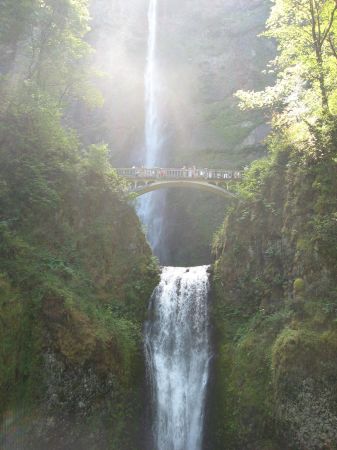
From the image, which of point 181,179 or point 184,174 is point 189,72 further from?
point 181,179

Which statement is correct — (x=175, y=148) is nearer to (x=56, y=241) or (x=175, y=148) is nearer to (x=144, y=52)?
(x=144, y=52)

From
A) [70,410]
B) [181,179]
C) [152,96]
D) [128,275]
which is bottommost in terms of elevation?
[70,410]

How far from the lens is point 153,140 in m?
36.2

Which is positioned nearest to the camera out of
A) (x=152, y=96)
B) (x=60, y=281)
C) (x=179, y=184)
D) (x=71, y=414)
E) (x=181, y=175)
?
(x=71, y=414)

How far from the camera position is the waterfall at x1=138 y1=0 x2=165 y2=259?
3322 cm

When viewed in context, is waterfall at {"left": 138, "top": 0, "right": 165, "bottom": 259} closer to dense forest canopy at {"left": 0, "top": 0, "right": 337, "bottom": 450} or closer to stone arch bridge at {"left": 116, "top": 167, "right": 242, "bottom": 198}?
stone arch bridge at {"left": 116, "top": 167, "right": 242, "bottom": 198}

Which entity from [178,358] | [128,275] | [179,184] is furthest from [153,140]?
[178,358]

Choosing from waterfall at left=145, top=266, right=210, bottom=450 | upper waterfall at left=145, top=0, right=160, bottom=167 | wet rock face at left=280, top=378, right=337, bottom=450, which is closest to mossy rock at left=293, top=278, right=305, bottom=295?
wet rock face at left=280, top=378, right=337, bottom=450

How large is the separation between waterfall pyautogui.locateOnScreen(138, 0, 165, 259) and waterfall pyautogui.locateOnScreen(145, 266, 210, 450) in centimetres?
1448

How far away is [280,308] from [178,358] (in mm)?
4317

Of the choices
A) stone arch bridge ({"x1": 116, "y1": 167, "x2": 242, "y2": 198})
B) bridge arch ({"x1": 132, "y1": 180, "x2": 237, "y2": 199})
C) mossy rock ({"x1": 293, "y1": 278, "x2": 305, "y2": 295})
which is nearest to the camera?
mossy rock ({"x1": 293, "y1": 278, "x2": 305, "y2": 295})

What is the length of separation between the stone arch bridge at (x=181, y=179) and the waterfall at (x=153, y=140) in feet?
23.5

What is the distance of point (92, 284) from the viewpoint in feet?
52.4

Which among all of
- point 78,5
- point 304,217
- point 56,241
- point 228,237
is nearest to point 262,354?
point 304,217
